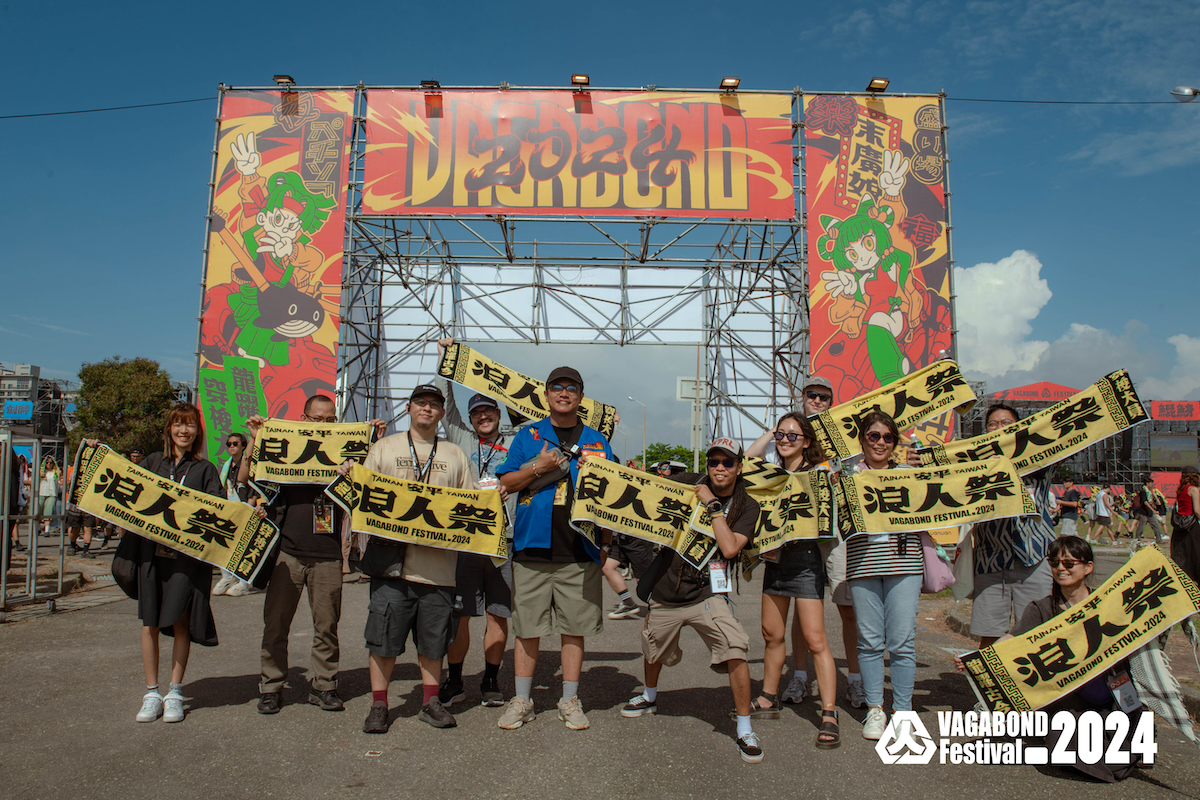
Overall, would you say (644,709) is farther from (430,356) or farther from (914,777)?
(430,356)

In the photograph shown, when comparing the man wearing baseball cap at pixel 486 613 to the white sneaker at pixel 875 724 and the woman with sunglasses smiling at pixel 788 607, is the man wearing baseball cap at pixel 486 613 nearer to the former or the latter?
the woman with sunglasses smiling at pixel 788 607

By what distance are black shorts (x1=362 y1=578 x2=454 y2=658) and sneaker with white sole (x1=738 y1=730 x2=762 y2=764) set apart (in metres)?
1.71

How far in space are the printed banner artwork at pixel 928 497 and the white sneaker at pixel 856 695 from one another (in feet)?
3.74

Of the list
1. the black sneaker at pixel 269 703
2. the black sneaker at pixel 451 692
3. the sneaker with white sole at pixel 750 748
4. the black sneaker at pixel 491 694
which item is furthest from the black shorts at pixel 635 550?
the black sneaker at pixel 269 703

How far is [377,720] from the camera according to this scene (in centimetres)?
421

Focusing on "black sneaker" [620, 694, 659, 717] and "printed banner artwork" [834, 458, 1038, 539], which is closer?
"printed banner artwork" [834, 458, 1038, 539]

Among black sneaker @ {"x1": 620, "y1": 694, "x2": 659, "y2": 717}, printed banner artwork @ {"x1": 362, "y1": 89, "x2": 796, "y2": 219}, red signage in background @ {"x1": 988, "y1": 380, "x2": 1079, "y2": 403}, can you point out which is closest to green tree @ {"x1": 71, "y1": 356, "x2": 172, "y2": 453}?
printed banner artwork @ {"x1": 362, "y1": 89, "x2": 796, "y2": 219}

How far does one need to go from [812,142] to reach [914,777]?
13.5m

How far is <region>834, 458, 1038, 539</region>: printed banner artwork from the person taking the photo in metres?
4.30

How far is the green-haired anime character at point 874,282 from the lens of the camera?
14.6 metres

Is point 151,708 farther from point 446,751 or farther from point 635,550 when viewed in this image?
point 635,550

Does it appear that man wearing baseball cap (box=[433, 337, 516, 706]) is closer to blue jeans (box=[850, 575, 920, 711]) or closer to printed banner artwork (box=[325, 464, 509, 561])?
printed banner artwork (box=[325, 464, 509, 561])

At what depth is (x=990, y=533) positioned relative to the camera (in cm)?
473

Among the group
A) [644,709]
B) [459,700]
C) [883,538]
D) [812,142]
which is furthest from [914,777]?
[812,142]
